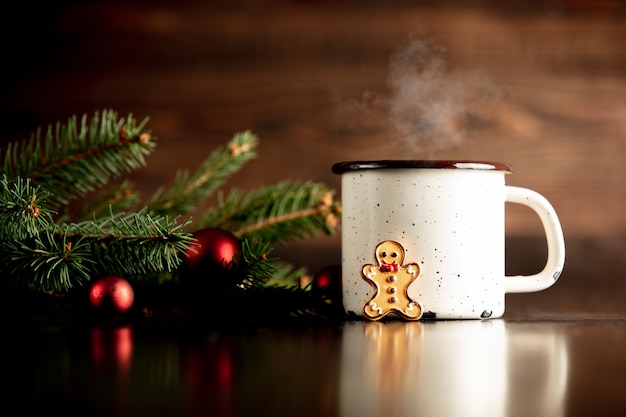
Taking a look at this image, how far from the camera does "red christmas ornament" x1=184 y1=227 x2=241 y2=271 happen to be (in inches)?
25.9

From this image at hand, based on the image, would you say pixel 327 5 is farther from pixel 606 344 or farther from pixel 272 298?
pixel 606 344

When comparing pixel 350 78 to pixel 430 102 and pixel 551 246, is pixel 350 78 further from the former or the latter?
pixel 551 246

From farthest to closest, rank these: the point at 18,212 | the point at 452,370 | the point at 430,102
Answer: the point at 430,102
the point at 18,212
the point at 452,370

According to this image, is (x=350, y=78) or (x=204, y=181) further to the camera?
(x=350, y=78)

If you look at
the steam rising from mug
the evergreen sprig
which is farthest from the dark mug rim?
the steam rising from mug

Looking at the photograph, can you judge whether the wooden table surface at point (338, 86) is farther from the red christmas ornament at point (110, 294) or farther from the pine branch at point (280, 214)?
the red christmas ornament at point (110, 294)

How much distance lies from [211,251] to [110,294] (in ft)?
0.31

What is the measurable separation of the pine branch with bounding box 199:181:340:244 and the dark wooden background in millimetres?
308

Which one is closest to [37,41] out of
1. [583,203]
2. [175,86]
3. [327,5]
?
[175,86]

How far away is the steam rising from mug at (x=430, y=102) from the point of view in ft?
3.73

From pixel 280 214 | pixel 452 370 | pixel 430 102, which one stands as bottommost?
pixel 452 370

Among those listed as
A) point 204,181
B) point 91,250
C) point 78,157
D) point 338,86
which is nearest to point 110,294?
point 91,250

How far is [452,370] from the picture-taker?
40 centimetres

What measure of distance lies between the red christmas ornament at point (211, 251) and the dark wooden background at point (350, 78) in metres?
0.50
